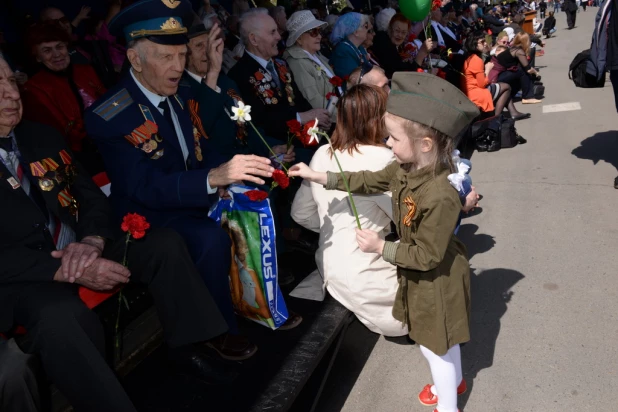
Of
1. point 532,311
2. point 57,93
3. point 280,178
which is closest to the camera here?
point 280,178

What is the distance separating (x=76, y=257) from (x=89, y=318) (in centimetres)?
31

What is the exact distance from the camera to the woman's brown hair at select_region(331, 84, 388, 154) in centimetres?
284

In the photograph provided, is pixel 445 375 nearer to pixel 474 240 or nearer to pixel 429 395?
pixel 429 395

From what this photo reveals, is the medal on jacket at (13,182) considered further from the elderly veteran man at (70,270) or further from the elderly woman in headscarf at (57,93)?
the elderly woman in headscarf at (57,93)

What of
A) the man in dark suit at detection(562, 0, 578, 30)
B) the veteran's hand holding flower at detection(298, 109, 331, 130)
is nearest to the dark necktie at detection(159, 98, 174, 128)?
the veteran's hand holding flower at detection(298, 109, 331, 130)

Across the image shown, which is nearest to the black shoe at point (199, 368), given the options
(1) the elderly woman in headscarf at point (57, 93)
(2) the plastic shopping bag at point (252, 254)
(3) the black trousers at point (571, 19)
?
(2) the plastic shopping bag at point (252, 254)

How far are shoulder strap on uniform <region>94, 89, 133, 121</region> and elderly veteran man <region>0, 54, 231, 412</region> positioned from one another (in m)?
0.27

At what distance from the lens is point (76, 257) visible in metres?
2.22

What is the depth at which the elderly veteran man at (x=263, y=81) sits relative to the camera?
404cm

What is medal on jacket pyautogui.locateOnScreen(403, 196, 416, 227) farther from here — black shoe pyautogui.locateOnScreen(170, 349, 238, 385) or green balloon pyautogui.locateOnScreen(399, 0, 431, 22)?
green balloon pyautogui.locateOnScreen(399, 0, 431, 22)

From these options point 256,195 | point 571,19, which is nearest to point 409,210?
point 256,195

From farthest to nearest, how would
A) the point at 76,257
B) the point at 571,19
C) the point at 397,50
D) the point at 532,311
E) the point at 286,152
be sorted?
the point at 571,19
the point at 397,50
the point at 286,152
the point at 532,311
the point at 76,257

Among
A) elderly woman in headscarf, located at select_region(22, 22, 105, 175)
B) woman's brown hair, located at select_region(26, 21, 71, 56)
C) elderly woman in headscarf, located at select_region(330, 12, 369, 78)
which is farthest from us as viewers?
elderly woman in headscarf, located at select_region(330, 12, 369, 78)

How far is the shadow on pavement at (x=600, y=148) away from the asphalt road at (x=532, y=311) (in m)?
0.03
